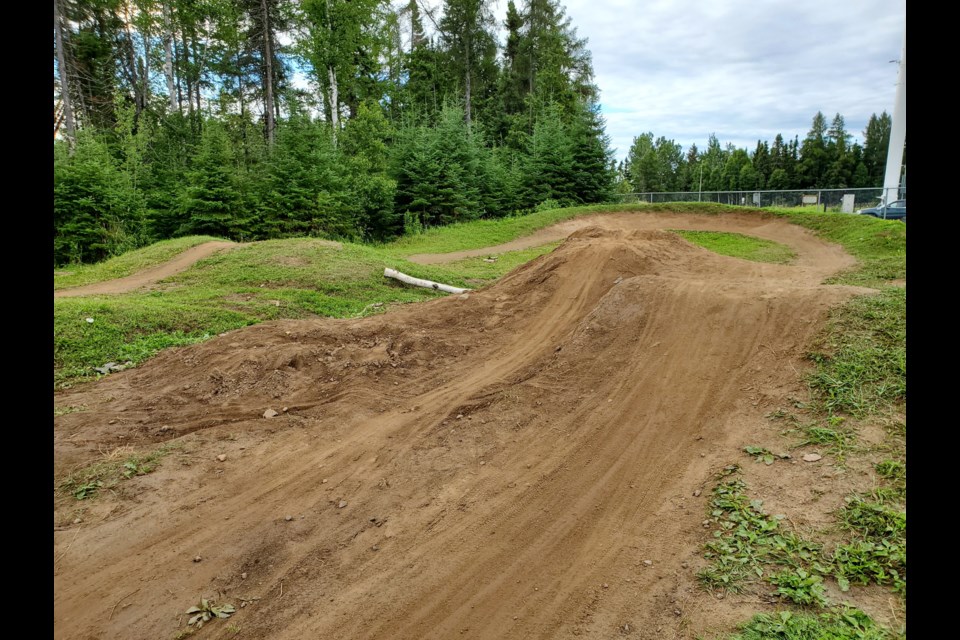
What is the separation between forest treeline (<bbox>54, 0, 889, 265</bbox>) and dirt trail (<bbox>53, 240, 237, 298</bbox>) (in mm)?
1429

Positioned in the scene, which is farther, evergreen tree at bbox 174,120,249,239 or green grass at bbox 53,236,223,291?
evergreen tree at bbox 174,120,249,239

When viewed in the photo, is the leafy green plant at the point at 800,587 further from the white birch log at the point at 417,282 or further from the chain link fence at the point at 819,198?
the chain link fence at the point at 819,198

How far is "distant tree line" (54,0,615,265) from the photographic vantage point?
63.2 feet

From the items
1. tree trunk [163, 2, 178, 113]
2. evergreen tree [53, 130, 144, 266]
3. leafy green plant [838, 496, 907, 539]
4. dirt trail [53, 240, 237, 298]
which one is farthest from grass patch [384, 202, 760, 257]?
leafy green plant [838, 496, 907, 539]

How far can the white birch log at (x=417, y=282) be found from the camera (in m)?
13.2

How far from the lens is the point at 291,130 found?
21016 millimetres

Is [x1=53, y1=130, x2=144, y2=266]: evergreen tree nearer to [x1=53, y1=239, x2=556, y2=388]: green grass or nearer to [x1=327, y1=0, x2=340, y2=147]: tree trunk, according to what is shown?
[x1=53, y1=239, x2=556, y2=388]: green grass

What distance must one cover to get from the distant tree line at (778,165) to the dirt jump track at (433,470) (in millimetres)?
40692

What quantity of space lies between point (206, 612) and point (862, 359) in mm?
6175

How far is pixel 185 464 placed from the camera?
17.2 ft

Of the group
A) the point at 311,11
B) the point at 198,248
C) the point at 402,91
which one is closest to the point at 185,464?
the point at 198,248

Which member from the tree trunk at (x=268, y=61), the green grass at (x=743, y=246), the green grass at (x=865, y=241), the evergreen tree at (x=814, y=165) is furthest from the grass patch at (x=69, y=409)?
the evergreen tree at (x=814, y=165)

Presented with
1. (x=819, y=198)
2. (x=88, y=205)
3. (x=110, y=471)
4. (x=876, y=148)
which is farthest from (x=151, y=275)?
(x=876, y=148)
